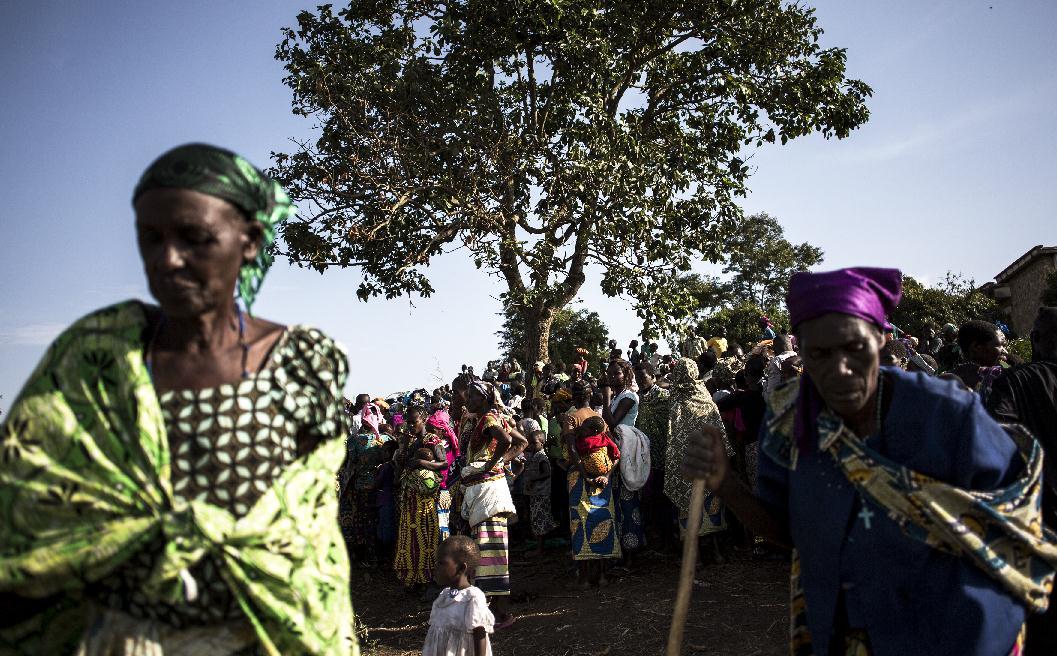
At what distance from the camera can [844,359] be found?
7.54ft

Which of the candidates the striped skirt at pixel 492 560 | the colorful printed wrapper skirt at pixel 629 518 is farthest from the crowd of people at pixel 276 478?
the colorful printed wrapper skirt at pixel 629 518

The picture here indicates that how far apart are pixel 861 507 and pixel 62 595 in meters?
1.99

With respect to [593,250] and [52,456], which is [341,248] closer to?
[593,250]

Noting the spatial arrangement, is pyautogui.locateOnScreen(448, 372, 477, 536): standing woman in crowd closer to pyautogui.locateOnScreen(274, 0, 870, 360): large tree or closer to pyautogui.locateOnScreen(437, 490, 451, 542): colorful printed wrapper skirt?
pyautogui.locateOnScreen(437, 490, 451, 542): colorful printed wrapper skirt

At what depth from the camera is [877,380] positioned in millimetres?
2365

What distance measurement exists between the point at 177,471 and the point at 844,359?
1.74 metres

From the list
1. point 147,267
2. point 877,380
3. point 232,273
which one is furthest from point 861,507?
point 147,267

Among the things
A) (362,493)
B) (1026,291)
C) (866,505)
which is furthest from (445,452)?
(1026,291)

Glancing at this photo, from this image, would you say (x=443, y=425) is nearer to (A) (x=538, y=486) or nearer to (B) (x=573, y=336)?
(A) (x=538, y=486)

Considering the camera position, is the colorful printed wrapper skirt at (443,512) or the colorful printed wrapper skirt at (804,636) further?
the colorful printed wrapper skirt at (443,512)

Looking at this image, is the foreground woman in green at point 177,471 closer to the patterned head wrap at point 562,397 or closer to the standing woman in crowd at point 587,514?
the standing woman in crowd at point 587,514

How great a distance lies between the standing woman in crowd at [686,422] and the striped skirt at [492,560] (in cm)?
193

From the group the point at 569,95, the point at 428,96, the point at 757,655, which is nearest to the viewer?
the point at 757,655

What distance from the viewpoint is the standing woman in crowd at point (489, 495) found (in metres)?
7.14
